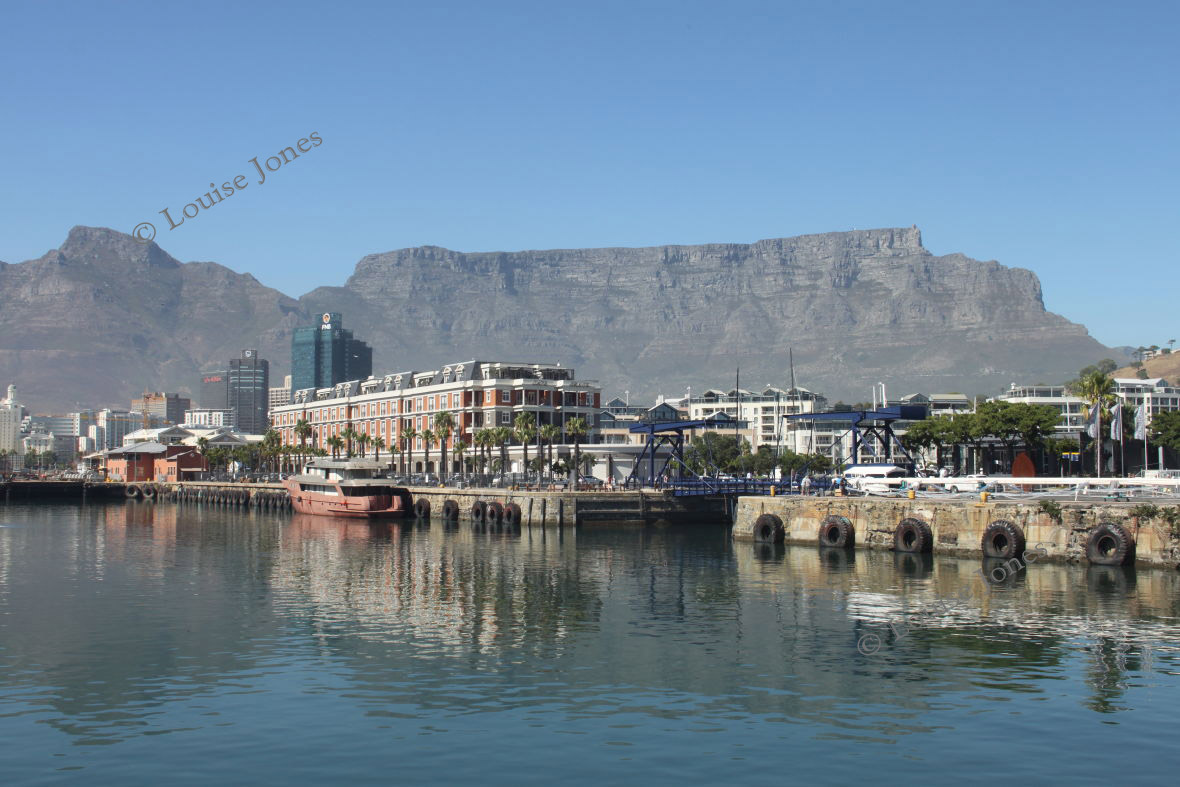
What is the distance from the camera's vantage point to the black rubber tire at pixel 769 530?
298 ft

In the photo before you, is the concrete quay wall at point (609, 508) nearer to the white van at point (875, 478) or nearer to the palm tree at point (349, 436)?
the white van at point (875, 478)

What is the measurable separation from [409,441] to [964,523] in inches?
4638

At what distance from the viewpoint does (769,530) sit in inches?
3602

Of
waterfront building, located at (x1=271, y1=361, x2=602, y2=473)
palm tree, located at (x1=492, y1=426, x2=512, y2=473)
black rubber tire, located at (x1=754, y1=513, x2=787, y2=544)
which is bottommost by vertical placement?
black rubber tire, located at (x1=754, y1=513, x2=787, y2=544)

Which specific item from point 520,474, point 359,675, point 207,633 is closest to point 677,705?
point 359,675

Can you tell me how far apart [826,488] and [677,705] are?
84934 mm

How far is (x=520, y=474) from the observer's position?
15812 cm

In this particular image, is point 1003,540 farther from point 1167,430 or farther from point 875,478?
point 1167,430

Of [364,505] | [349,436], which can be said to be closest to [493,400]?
[349,436]

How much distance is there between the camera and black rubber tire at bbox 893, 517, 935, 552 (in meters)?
78.0

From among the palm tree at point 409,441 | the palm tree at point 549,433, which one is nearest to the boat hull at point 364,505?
the palm tree at point 549,433

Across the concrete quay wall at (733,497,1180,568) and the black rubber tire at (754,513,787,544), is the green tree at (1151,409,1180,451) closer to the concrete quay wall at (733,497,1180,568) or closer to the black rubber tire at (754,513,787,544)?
the concrete quay wall at (733,497,1180,568)

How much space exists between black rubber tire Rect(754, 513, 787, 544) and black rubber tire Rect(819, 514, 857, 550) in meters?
4.45

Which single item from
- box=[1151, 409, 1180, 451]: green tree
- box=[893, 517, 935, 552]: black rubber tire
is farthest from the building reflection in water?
box=[1151, 409, 1180, 451]: green tree
